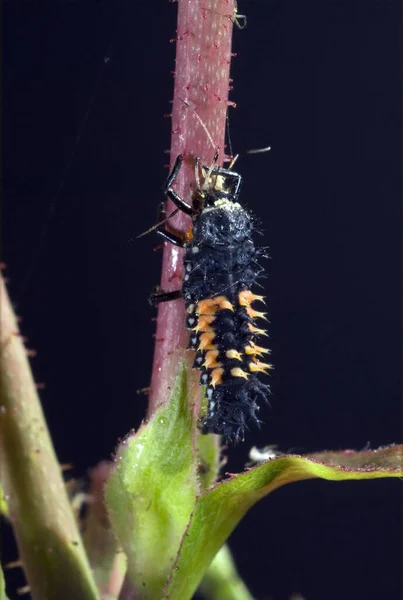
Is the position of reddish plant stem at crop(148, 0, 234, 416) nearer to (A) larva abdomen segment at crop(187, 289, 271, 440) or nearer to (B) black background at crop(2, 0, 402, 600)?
(A) larva abdomen segment at crop(187, 289, 271, 440)

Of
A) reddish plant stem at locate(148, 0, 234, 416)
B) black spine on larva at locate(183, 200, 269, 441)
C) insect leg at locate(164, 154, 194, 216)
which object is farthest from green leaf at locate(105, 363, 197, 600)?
insect leg at locate(164, 154, 194, 216)

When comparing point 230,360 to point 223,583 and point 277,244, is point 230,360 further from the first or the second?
point 277,244

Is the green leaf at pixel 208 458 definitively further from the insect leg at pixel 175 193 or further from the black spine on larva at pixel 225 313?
the insect leg at pixel 175 193

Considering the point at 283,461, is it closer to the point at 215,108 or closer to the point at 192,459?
the point at 192,459

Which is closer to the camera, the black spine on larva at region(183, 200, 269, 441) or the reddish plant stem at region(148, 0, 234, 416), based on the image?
the reddish plant stem at region(148, 0, 234, 416)

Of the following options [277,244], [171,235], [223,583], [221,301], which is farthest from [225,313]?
[277,244]
